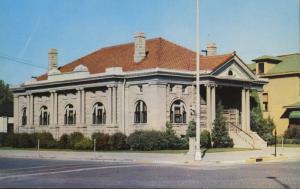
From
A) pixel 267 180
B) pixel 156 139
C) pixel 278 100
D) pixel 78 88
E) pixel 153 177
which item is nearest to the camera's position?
pixel 267 180

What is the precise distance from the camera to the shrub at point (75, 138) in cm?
4839

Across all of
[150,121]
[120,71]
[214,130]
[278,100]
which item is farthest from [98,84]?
[278,100]

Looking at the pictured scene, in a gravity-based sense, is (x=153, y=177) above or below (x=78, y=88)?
below

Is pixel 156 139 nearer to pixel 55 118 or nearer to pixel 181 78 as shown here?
pixel 181 78

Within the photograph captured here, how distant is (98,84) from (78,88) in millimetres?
2956

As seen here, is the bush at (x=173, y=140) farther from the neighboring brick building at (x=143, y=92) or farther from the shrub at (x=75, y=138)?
the shrub at (x=75, y=138)

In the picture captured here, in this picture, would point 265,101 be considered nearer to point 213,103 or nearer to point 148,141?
point 213,103

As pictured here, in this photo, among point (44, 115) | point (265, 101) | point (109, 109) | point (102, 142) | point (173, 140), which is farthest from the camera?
point (265, 101)

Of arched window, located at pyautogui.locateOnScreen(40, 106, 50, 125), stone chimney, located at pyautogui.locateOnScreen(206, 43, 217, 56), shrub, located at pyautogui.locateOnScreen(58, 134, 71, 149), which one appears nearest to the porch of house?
stone chimney, located at pyautogui.locateOnScreen(206, 43, 217, 56)

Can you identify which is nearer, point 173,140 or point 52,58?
point 173,140

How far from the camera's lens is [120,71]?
48.4 meters

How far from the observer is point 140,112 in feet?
157

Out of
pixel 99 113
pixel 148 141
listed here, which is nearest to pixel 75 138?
pixel 99 113

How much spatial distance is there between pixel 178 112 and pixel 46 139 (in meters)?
12.8
